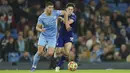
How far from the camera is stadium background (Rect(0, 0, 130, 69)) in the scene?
16422 mm

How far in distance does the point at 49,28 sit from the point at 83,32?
4.70 metres

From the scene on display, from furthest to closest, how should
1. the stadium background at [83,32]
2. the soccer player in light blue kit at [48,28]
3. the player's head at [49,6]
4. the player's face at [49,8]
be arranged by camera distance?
the stadium background at [83,32] < the soccer player in light blue kit at [48,28] < the player's face at [49,8] < the player's head at [49,6]

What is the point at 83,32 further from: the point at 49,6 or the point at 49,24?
the point at 49,6

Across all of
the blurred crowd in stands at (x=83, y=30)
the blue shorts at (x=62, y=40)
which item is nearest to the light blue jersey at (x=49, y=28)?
the blue shorts at (x=62, y=40)

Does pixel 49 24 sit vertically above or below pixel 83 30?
above

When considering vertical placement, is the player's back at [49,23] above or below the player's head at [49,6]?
below

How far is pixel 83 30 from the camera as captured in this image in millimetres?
17656

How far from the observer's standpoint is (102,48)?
55.1 feet

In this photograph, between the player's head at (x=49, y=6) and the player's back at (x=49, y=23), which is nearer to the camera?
the player's head at (x=49, y=6)

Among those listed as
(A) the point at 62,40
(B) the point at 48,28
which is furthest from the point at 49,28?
(A) the point at 62,40

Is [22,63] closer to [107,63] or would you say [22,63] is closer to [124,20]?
[107,63]

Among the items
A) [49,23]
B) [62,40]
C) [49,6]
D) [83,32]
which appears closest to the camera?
[49,6]

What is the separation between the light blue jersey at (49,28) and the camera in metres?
12.9

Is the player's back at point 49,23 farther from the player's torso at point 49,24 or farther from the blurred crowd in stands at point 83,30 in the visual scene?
the blurred crowd in stands at point 83,30
